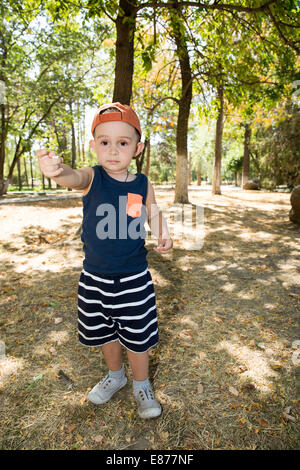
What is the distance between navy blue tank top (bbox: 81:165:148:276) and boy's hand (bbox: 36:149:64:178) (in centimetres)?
34

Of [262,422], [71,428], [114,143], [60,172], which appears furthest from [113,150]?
[262,422]

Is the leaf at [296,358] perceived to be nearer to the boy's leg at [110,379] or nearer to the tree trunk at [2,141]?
the boy's leg at [110,379]

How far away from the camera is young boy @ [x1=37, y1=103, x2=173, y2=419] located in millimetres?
1790

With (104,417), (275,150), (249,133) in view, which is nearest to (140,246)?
(104,417)

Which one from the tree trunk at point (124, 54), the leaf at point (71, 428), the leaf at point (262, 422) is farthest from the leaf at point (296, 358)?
the tree trunk at point (124, 54)

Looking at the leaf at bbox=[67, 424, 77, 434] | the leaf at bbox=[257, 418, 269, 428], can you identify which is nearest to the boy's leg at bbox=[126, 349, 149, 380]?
the leaf at bbox=[67, 424, 77, 434]

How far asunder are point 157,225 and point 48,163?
91 cm

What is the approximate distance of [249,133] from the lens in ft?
72.2

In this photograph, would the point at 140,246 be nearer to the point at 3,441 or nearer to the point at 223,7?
the point at 3,441

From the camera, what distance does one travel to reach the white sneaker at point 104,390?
7.09 ft

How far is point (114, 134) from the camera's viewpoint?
176 cm

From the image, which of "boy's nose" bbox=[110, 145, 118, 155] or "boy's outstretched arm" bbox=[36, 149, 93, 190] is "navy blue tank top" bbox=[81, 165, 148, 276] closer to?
"boy's outstretched arm" bbox=[36, 149, 93, 190]

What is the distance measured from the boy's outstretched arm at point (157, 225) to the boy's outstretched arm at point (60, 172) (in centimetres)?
47

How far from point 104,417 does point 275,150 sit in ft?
70.0
